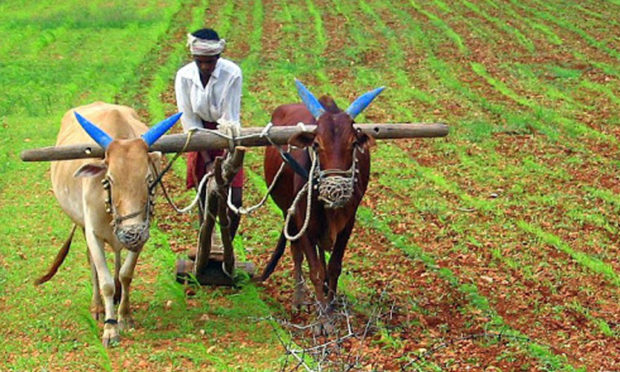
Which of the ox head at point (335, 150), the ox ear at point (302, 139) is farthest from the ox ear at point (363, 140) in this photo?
the ox ear at point (302, 139)

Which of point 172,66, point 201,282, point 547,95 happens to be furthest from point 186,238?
point 172,66

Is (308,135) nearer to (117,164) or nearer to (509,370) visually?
(117,164)

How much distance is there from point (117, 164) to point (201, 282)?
194cm

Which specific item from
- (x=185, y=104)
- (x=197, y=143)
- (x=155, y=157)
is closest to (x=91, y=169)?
(x=155, y=157)

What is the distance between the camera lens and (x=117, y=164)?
6.64m

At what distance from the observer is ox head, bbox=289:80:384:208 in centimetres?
659

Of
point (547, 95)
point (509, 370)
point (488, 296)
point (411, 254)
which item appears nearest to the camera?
point (509, 370)

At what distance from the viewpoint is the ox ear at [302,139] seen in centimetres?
686

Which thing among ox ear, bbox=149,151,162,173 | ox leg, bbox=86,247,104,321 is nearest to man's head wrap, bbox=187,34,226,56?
ox ear, bbox=149,151,162,173

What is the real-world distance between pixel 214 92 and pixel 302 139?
1318mm

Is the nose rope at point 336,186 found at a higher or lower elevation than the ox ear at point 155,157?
higher

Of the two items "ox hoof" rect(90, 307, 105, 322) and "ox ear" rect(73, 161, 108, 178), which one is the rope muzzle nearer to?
"ox ear" rect(73, 161, 108, 178)

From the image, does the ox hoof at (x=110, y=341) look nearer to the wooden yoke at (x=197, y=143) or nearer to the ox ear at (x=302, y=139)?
the wooden yoke at (x=197, y=143)

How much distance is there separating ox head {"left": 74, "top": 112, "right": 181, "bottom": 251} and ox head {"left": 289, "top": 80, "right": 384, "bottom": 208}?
105cm
